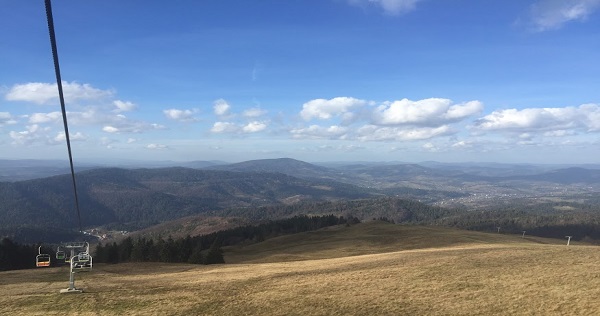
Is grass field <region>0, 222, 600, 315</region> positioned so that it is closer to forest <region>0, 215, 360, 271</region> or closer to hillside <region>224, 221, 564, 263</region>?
hillside <region>224, 221, 564, 263</region>

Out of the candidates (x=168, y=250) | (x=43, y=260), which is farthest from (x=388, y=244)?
(x=43, y=260)

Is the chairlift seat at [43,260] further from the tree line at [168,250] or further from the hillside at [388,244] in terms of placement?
the hillside at [388,244]

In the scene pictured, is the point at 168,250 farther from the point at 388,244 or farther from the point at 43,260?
the point at 388,244

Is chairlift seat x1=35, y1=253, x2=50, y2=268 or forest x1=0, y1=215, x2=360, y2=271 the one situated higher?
chairlift seat x1=35, y1=253, x2=50, y2=268

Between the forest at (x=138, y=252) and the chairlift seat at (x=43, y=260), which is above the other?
the chairlift seat at (x=43, y=260)

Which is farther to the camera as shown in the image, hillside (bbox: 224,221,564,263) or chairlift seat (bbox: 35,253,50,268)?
hillside (bbox: 224,221,564,263)

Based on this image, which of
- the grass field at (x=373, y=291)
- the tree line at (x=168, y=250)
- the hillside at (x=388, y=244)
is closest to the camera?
the grass field at (x=373, y=291)

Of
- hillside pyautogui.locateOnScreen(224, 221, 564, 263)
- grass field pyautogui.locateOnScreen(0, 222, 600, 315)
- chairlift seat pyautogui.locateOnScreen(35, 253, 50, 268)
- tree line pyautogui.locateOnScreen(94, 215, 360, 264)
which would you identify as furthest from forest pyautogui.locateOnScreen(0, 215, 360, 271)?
chairlift seat pyautogui.locateOnScreen(35, 253, 50, 268)

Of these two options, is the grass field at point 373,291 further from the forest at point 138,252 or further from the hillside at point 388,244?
the forest at point 138,252

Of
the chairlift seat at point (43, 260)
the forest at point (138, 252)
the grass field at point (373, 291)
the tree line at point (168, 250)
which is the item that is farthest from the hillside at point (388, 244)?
the chairlift seat at point (43, 260)

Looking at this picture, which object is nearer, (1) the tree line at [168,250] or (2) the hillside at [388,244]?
(2) the hillside at [388,244]

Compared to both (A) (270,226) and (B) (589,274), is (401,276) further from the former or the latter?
(A) (270,226)

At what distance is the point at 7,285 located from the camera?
4081 centimetres

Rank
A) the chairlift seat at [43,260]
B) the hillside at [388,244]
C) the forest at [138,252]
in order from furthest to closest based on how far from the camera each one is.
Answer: the forest at [138,252] < the hillside at [388,244] < the chairlift seat at [43,260]
